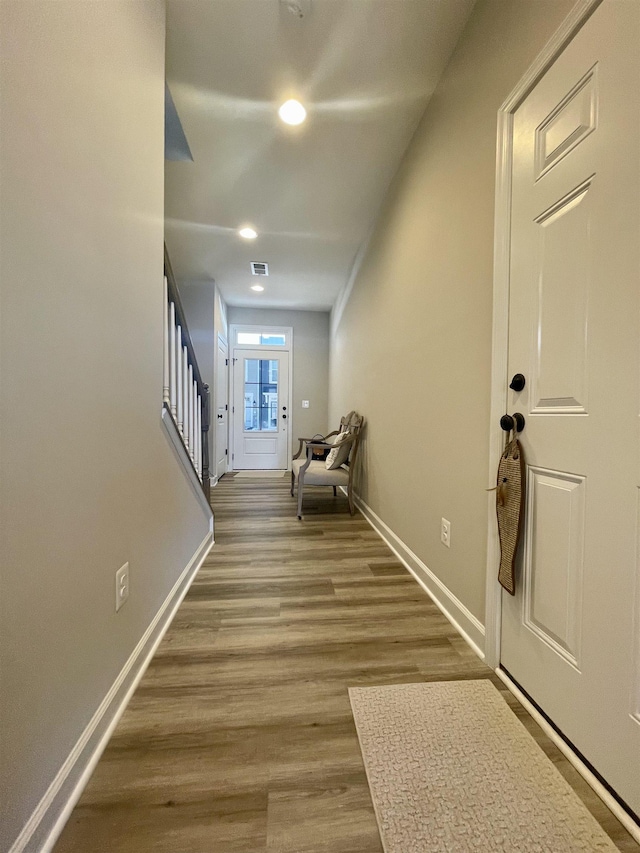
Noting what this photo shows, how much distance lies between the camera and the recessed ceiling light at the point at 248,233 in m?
2.97

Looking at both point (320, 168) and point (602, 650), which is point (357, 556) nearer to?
point (602, 650)

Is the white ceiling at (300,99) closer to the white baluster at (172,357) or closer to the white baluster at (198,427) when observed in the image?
the white baluster at (172,357)

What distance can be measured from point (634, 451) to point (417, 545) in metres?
1.28

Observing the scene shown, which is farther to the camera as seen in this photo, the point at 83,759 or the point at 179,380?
the point at 179,380

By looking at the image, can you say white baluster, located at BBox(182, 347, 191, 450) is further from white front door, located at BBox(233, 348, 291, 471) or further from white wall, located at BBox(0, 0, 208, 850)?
white front door, located at BBox(233, 348, 291, 471)

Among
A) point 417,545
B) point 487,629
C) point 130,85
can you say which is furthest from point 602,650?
point 130,85

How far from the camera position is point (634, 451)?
0.74 meters

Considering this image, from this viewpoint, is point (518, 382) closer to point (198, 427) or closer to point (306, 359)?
point (198, 427)

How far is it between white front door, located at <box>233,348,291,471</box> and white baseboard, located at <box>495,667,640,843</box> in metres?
4.49

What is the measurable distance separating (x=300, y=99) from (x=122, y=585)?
2471mm

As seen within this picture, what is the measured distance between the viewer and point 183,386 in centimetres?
188

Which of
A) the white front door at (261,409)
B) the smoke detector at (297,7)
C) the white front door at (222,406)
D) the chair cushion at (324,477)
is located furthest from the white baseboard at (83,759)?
the white front door at (261,409)

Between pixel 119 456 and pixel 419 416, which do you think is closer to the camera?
pixel 119 456

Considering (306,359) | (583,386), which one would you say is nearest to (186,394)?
(583,386)
